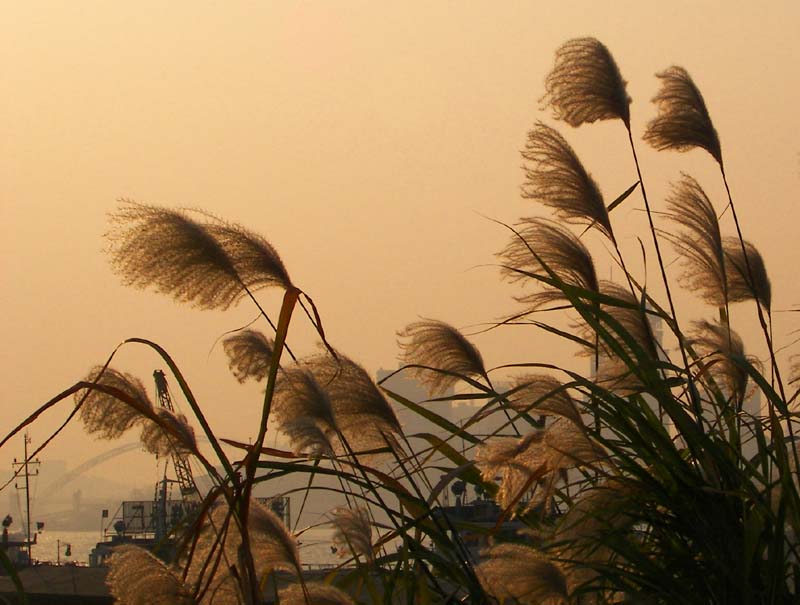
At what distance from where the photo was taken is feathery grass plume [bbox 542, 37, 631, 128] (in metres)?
4.48

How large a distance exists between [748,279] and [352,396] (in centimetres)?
165

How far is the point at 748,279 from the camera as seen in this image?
4.45 metres

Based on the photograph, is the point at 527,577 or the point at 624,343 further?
the point at 624,343

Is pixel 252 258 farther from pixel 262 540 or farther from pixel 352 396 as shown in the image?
pixel 262 540

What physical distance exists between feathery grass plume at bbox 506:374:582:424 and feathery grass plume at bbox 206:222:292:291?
67cm

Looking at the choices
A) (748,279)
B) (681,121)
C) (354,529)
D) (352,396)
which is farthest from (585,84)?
(354,529)

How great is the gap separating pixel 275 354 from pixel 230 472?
28 centimetres

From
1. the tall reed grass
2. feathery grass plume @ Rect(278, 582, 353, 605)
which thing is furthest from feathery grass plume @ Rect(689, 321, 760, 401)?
feathery grass plume @ Rect(278, 582, 353, 605)

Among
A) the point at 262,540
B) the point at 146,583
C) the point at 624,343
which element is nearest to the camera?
the point at 146,583

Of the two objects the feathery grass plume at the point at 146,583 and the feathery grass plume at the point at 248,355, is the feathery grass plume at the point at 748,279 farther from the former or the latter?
the feathery grass plume at the point at 146,583

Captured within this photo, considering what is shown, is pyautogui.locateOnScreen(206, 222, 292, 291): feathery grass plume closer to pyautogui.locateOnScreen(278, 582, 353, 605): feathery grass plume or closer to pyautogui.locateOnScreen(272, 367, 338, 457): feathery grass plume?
pyautogui.locateOnScreen(272, 367, 338, 457): feathery grass plume

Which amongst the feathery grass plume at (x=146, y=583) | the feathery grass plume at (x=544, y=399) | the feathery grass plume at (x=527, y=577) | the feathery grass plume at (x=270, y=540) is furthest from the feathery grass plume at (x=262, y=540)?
the feathery grass plume at (x=544, y=399)

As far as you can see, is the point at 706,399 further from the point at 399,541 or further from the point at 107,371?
the point at 107,371

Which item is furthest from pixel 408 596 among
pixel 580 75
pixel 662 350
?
pixel 580 75
